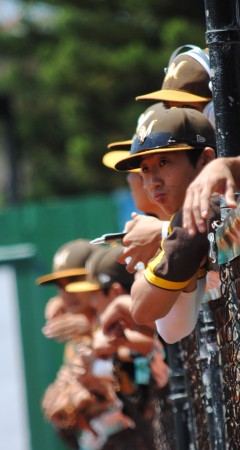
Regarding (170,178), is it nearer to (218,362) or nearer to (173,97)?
(173,97)

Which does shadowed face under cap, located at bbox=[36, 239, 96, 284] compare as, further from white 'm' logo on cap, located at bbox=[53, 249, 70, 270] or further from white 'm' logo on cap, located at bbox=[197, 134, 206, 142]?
white 'm' logo on cap, located at bbox=[197, 134, 206, 142]

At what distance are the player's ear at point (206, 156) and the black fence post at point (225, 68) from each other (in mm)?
510

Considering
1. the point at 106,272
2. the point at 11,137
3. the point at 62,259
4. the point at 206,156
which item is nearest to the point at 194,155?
the point at 206,156

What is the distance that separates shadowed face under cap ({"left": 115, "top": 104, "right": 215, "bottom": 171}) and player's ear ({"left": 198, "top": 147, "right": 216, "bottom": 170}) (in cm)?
2

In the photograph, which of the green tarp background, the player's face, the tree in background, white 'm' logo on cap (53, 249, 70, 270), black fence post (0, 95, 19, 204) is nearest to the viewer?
the player's face

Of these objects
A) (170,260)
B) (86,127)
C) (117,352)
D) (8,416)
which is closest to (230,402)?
(170,260)

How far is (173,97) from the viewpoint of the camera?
4.36 meters

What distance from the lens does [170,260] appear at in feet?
11.6

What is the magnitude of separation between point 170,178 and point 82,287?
8.45ft

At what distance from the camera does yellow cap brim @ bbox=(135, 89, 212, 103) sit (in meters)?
4.31

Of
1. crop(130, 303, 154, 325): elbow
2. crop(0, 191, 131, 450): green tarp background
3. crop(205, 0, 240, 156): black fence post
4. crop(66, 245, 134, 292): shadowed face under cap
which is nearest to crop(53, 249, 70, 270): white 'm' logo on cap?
crop(66, 245, 134, 292): shadowed face under cap

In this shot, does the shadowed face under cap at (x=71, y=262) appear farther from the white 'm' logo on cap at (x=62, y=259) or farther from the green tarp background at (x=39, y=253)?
the green tarp background at (x=39, y=253)

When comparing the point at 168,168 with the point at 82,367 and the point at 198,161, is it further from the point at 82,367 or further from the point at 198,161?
the point at 82,367

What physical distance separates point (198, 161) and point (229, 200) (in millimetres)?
1041
